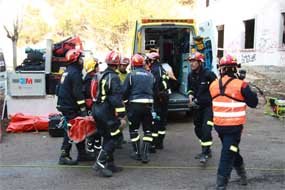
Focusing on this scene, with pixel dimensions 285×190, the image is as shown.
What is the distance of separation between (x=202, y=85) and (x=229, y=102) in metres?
1.73

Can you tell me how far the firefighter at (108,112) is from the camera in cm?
633

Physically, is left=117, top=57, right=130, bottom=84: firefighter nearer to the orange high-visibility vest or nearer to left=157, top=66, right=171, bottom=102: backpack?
left=157, top=66, right=171, bottom=102: backpack

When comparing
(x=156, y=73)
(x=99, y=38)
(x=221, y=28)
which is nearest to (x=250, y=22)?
(x=221, y=28)

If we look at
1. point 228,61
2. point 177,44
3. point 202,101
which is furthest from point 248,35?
point 228,61

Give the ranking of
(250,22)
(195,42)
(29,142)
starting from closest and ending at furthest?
1. (29,142)
2. (195,42)
3. (250,22)

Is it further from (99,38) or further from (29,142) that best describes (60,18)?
(29,142)

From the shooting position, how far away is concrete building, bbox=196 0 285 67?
18344 mm

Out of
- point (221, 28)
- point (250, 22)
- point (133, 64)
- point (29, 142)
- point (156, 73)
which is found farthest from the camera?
point (221, 28)

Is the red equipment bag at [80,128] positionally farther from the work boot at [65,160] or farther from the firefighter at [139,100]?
the firefighter at [139,100]

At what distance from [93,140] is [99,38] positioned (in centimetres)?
2345

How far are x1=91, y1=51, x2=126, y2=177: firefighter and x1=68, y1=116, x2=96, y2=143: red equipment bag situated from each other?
24cm

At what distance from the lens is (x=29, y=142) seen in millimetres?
→ 8789

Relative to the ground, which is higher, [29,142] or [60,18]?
[60,18]

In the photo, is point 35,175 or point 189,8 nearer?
point 35,175
